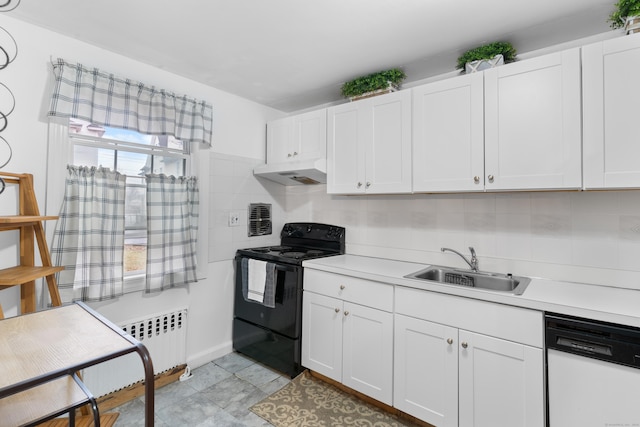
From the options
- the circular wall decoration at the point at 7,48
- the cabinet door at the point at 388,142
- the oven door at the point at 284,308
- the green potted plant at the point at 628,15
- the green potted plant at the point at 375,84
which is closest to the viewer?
the green potted plant at the point at 628,15

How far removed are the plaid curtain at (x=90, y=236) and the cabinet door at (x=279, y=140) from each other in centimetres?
136

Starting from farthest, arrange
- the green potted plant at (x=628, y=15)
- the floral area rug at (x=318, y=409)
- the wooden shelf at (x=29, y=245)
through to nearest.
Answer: the floral area rug at (x=318, y=409) → the wooden shelf at (x=29, y=245) → the green potted plant at (x=628, y=15)

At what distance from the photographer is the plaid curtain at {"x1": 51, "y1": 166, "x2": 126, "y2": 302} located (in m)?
1.91

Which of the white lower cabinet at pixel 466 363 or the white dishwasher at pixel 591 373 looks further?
the white lower cabinet at pixel 466 363

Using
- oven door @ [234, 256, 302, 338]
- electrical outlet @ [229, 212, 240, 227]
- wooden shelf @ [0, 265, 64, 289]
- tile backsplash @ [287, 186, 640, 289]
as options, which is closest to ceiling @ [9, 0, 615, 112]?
tile backsplash @ [287, 186, 640, 289]

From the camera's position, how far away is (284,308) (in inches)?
99.5

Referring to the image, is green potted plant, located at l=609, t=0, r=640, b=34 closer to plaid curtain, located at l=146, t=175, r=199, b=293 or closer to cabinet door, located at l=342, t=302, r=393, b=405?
cabinet door, located at l=342, t=302, r=393, b=405

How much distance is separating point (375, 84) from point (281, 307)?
191 cm

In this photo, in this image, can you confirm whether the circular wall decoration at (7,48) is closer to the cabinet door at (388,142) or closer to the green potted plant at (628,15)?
the cabinet door at (388,142)

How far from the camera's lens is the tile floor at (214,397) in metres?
1.98

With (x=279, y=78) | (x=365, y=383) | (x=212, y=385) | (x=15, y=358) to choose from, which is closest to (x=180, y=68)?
(x=279, y=78)

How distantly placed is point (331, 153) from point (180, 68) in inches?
52.9

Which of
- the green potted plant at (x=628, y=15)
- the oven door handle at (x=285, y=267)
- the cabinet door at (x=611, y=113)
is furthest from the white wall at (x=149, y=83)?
the green potted plant at (x=628, y=15)

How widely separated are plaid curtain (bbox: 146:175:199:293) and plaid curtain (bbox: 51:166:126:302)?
0.20 metres
